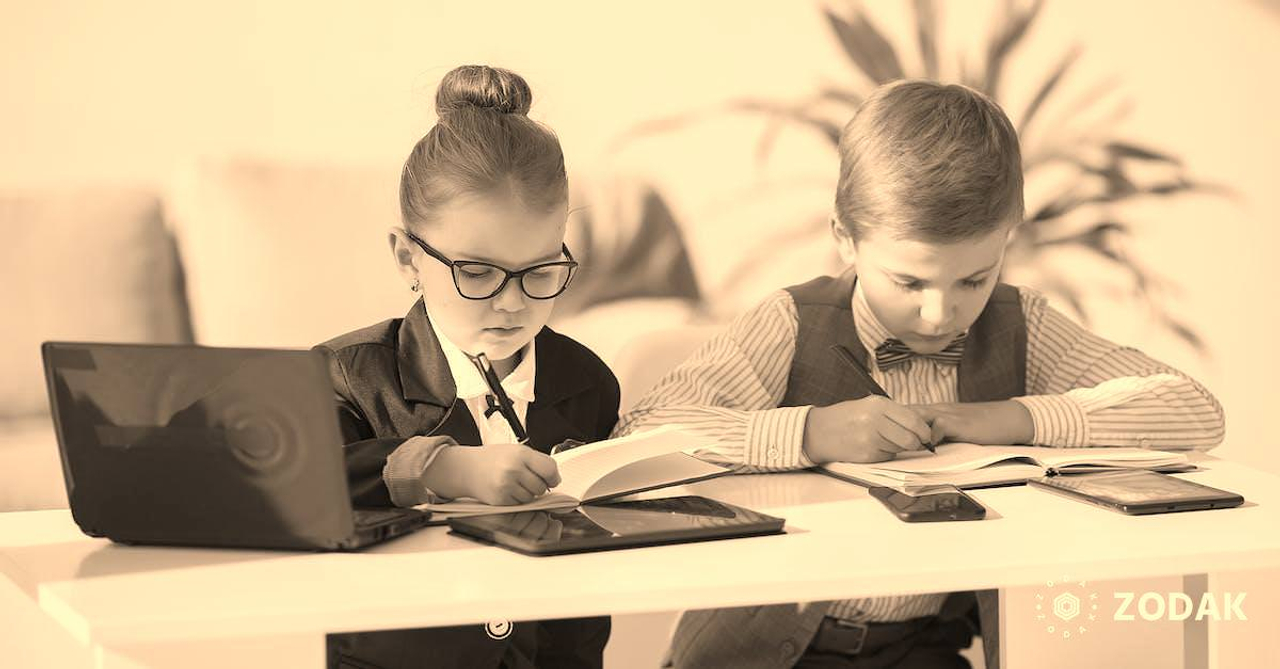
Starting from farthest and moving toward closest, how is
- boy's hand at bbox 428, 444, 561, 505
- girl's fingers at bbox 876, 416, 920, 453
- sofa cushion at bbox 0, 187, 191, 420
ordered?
sofa cushion at bbox 0, 187, 191, 420, girl's fingers at bbox 876, 416, 920, 453, boy's hand at bbox 428, 444, 561, 505

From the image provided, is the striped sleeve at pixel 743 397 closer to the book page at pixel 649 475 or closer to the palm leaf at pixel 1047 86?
the book page at pixel 649 475

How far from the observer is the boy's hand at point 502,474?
129 centimetres

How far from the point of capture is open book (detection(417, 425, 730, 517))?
1.31 m

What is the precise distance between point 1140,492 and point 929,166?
1.80 ft

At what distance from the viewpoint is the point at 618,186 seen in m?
2.61

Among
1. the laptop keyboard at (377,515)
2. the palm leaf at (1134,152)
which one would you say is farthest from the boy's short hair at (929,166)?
the palm leaf at (1134,152)

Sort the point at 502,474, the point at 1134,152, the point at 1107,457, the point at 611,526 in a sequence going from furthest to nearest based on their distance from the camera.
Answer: the point at 1134,152 < the point at 1107,457 < the point at 502,474 < the point at 611,526

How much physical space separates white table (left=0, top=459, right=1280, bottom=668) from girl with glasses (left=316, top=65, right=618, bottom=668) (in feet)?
1.20

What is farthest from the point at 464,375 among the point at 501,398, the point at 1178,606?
the point at 1178,606

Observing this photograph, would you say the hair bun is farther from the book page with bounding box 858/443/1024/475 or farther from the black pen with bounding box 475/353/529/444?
the book page with bounding box 858/443/1024/475

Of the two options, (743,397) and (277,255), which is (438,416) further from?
(277,255)

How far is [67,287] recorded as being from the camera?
91.1 inches

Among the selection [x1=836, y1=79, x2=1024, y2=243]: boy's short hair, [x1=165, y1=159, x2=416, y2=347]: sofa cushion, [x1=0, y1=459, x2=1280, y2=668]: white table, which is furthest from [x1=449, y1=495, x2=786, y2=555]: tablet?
[x1=165, y1=159, x2=416, y2=347]: sofa cushion

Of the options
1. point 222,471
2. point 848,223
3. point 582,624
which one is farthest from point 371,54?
point 222,471
